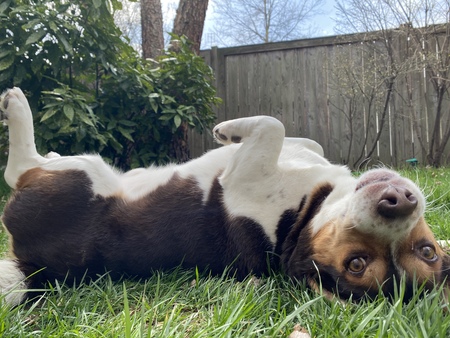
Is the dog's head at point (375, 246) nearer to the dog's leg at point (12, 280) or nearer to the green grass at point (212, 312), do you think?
the green grass at point (212, 312)

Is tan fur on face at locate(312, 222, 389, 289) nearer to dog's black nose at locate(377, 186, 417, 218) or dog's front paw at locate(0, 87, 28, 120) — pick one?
dog's black nose at locate(377, 186, 417, 218)

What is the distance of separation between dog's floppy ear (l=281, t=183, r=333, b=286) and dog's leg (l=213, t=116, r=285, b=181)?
0.33 m

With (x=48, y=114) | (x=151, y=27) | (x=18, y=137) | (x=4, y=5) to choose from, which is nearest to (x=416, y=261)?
(x=18, y=137)

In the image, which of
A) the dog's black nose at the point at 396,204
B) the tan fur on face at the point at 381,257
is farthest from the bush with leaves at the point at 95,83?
the dog's black nose at the point at 396,204

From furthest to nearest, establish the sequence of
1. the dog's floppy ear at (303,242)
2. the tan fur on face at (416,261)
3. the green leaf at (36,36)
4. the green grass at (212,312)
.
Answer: the green leaf at (36,36), the dog's floppy ear at (303,242), the tan fur on face at (416,261), the green grass at (212,312)

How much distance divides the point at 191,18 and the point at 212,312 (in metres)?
6.42

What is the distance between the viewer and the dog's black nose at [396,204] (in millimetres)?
1987

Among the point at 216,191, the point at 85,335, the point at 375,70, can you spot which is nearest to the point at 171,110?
the point at 216,191

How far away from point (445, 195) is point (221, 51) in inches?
237

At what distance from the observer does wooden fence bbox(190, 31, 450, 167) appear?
26.9ft

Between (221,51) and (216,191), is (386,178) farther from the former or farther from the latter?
(221,51)

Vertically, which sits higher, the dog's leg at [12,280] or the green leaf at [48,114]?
the green leaf at [48,114]

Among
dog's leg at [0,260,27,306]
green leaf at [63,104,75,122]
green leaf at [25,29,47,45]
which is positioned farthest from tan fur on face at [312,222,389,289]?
green leaf at [25,29,47,45]

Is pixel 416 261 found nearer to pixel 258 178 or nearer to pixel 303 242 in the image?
pixel 303 242
